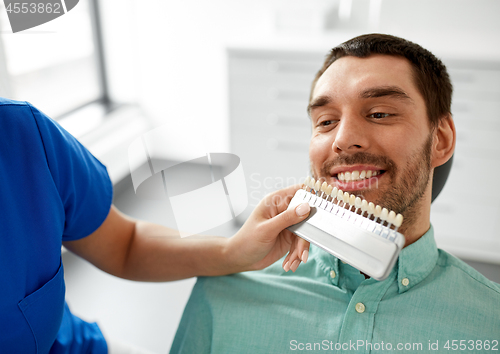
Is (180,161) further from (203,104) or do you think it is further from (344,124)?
(203,104)

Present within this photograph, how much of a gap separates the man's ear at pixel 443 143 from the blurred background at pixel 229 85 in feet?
2.01

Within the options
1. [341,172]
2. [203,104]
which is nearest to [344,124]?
[341,172]

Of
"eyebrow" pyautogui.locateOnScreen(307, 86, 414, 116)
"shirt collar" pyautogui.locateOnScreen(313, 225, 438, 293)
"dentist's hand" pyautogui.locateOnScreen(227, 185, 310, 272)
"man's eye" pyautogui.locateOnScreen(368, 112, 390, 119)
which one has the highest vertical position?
"eyebrow" pyautogui.locateOnScreen(307, 86, 414, 116)

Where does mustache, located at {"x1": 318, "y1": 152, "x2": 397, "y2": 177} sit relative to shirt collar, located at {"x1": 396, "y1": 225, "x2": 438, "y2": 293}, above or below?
above

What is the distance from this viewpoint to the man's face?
0.84 meters

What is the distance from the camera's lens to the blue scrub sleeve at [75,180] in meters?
0.78

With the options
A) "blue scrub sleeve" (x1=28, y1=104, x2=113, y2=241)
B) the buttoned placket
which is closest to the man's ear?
the buttoned placket

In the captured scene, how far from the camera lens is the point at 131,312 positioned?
180 centimetres

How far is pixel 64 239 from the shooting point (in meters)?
0.89

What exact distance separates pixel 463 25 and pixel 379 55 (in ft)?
2.76

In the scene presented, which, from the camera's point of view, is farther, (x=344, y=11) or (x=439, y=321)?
(x=344, y=11)

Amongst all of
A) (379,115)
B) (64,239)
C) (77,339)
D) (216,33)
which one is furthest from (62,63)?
(379,115)

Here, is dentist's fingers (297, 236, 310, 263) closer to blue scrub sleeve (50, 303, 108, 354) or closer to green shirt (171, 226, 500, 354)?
green shirt (171, 226, 500, 354)

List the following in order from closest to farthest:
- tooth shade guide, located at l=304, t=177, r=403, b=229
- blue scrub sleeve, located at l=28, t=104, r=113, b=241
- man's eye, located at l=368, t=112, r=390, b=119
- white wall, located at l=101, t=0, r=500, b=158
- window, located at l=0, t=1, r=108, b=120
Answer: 1. tooth shade guide, located at l=304, t=177, r=403, b=229
2. blue scrub sleeve, located at l=28, t=104, r=113, b=241
3. man's eye, located at l=368, t=112, r=390, b=119
4. white wall, located at l=101, t=0, r=500, b=158
5. window, located at l=0, t=1, r=108, b=120
